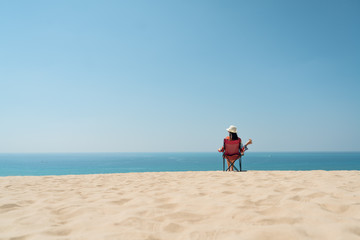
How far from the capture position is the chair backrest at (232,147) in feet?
26.0

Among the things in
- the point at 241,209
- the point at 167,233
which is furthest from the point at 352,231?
the point at 167,233

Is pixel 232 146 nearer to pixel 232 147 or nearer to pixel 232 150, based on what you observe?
pixel 232 147

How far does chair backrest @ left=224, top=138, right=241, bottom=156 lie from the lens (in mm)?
7934

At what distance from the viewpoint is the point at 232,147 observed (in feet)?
26.3

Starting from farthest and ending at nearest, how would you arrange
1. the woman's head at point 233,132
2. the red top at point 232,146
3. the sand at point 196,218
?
the woman's head at point 233,132 → the red top at point 232,146 → the sand at point 196,218

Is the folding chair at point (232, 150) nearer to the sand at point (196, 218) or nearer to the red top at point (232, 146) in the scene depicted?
the red top at point (232, 146)

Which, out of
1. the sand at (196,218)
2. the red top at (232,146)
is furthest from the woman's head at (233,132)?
the sand at (196,218)

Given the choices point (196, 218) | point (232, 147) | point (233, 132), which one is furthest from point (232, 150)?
point (196, 218)

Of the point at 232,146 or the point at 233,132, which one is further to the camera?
the point at 233,132

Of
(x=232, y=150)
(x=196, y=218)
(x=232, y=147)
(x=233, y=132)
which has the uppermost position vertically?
(x=233, y=132)

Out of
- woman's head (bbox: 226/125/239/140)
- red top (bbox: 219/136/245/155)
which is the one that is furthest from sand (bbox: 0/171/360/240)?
woman's head (bbox: 226/125/239/140)

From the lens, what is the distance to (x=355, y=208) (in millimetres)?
2197

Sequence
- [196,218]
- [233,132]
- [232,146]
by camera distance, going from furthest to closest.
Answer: [233,132]
[232,146]
[196,218]

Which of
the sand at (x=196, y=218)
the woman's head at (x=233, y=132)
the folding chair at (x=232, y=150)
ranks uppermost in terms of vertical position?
the woman's head at (x=233, y=132)
